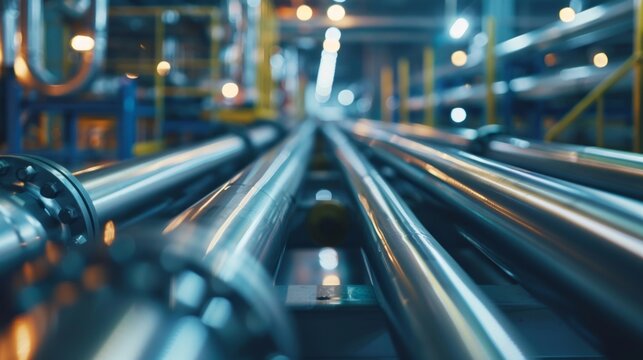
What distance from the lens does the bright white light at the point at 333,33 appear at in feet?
37.1

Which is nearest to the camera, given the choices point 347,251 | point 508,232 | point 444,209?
point 508,232

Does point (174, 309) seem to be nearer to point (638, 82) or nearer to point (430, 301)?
point (430, 301)

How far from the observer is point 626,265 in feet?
2.25

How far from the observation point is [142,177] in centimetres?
147

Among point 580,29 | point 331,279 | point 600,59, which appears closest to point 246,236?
point 331,279

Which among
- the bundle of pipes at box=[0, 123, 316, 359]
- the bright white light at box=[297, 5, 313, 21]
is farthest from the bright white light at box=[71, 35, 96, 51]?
the bright white light at box=[297, 5, 313, 21]

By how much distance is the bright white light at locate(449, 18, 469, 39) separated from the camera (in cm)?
873

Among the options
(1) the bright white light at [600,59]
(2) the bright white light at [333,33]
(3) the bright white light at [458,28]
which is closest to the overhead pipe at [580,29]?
(1) the bright white light at [600,59]

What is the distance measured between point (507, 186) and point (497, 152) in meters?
1.09

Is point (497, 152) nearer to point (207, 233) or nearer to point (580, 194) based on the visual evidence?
point (580, 194)

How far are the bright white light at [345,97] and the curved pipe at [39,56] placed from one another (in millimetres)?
26439

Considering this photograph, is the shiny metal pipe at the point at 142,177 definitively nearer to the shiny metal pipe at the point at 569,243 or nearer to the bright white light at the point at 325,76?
the shiny metal pipe at the point at 569,243

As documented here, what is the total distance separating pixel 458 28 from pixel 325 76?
15.6 meters

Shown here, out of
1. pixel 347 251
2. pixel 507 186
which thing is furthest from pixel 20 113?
pixel 507 186
